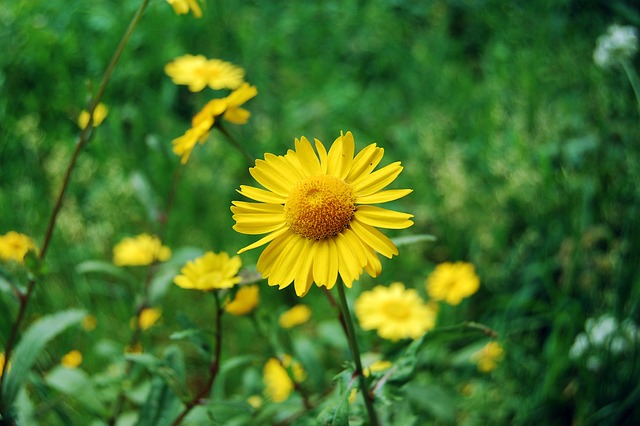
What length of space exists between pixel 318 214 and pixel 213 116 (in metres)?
0.41

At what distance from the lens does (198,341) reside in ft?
3.69

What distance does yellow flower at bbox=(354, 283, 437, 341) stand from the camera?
1612 millimetres

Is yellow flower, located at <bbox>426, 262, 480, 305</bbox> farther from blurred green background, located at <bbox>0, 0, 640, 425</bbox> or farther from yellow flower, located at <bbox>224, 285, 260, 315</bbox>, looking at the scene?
yellow flower, located at <bbox>224, 285, 260, 315</bbox>

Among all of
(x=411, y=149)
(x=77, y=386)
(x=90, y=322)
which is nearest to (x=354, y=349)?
(x=77, y=386)

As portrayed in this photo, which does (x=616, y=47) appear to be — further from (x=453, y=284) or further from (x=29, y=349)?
(x=29, y=349)

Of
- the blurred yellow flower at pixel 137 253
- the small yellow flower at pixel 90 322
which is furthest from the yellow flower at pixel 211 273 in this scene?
the small yellow flower at pixel 90 322

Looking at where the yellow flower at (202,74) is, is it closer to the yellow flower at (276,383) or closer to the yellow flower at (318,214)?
the yellow flower at (318,214)

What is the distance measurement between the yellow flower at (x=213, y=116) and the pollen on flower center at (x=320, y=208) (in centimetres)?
30

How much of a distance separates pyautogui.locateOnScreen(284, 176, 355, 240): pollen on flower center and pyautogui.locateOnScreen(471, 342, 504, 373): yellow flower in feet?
3.25

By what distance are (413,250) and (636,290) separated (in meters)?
0.87

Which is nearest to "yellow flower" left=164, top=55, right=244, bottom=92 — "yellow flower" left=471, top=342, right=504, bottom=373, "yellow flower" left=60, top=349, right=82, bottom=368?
"yellow flower" left=60, top=349, right=82, bottom=368

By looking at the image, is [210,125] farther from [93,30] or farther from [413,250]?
[93,30]

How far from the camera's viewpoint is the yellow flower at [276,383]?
1715 millimetres

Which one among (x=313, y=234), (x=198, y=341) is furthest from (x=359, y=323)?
(x=313, y=234)
